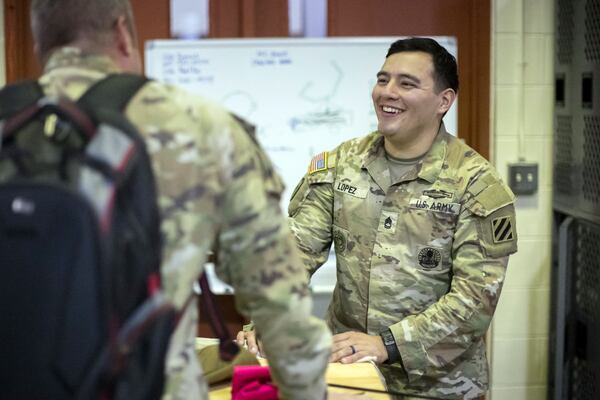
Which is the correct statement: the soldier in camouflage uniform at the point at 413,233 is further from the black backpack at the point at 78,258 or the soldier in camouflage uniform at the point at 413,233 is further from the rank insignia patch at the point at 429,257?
the black backpack at the point at 78,258

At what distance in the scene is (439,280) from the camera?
7.41 feet

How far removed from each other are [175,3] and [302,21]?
0.53m

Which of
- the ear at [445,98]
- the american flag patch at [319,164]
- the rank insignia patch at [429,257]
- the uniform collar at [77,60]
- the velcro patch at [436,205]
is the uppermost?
the uniform collar at [77,60]

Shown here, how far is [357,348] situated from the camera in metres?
2.05

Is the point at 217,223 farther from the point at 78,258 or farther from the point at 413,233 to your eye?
the point at 413,233

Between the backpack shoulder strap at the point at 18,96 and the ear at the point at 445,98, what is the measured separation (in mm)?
1503

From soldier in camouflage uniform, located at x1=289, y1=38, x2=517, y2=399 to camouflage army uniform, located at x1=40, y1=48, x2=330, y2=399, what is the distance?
2.80ft

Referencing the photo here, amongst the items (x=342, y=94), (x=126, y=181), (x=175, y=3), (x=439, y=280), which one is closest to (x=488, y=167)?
(x=439, y=280)

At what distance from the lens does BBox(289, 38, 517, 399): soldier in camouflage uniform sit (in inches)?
85.0

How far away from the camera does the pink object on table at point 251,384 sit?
1.67 metres

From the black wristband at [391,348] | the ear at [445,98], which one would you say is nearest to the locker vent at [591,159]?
the ear at [445,98]

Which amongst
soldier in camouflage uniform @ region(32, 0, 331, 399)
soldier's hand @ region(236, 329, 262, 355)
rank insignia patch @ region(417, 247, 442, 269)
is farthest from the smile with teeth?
soldier in camouflage uniform @ region(32, 0, 331, 399)

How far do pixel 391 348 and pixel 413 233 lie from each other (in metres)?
0.33

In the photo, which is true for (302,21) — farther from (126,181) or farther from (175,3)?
(126,181)
